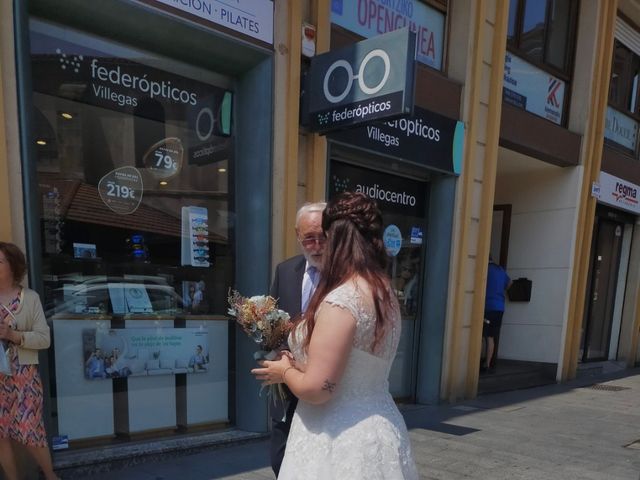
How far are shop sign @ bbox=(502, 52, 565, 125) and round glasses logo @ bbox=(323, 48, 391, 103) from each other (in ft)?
10.8

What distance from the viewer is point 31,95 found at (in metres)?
2.99

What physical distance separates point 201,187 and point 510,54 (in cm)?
482

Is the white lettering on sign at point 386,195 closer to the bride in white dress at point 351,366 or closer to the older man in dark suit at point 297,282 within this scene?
the older man in dark suit at point 297,282

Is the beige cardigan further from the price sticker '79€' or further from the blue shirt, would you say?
the blue shirt

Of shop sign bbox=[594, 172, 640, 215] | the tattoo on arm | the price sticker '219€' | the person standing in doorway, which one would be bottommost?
the person standing in doorway

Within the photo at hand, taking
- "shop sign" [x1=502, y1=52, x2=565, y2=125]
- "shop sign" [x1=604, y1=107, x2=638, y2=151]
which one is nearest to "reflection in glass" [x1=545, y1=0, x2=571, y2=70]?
"shop sign" [x1=502, y1=52, x2=565, y2=125]

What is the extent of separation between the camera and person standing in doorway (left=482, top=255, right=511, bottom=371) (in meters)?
6.80

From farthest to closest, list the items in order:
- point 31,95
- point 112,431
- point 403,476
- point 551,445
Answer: point 551,445 < point 112,431 < point 31,95 < point 403,476

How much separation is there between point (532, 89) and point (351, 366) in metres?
6.66

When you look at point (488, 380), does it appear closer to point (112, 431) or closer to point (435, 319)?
point (435, 319)

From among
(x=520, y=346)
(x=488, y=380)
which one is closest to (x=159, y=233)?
(x=488, y=380)

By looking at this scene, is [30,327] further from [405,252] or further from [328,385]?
[405,252]

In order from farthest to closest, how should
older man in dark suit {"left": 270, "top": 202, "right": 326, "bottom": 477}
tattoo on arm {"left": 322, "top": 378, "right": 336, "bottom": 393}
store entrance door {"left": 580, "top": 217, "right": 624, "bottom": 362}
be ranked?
store entrance door {"left": 580, "top": 217, "right": 624, "bottom": 362}, older man in dark suit {"left": 270, "top": 202, "right": 326, "bottom": 477}, tattoo on arm {"left": 322, "top": 378, "right": 336, "bottom": 393}

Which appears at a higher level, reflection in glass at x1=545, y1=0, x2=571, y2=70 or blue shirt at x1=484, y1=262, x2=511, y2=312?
reflection in glass at x1=545, y1=0, x2=571, y2=70
